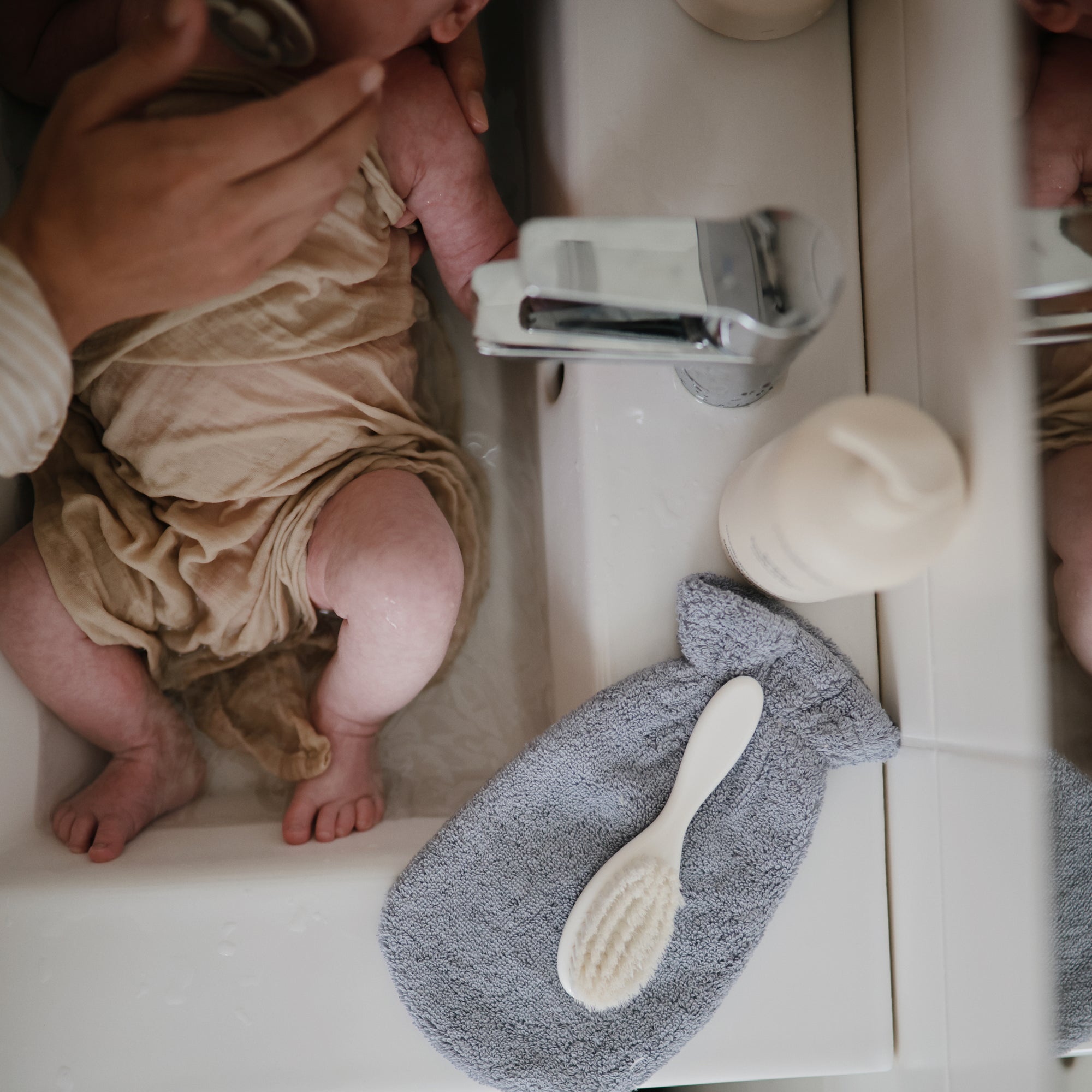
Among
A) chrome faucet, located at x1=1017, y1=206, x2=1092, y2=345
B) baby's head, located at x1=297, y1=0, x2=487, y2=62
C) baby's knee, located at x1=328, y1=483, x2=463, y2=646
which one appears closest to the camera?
chrome faucet, located at x1=1017, y1=206, x2=1092, y2=345

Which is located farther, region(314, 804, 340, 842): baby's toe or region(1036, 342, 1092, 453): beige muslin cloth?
region(314, 804, 340, 842): baby's toe

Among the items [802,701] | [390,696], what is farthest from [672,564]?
[390,696]

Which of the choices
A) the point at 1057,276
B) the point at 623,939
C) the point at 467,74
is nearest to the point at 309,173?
the point at 467,74

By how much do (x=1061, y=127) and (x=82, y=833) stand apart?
0.83 metres

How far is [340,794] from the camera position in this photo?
0.73 meters

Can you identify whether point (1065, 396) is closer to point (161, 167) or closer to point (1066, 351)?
point (1066, 351)

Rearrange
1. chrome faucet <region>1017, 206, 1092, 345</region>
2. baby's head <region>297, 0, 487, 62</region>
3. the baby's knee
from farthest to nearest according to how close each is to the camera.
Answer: the baby's knee < baby's head <region>297, 0, 487, 62</region> < chrome faucet <region>1017, 206, 1092, 345</region>

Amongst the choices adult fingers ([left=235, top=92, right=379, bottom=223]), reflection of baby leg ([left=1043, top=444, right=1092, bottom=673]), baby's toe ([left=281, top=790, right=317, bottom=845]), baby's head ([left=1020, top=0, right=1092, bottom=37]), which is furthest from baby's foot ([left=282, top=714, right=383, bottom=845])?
baby's head ([left=1020, top=0, right=1092, bottom=37])

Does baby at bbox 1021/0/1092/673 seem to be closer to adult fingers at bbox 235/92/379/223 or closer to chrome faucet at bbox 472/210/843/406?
chrome faucet at bbox 472/210/843/406

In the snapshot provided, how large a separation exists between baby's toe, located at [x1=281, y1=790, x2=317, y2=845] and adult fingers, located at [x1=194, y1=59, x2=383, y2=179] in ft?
1.65

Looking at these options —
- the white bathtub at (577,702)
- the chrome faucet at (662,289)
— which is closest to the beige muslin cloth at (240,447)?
the white bathtub at (577,702)

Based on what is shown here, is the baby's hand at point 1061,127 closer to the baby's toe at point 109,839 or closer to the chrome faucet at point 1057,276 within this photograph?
the chrome faucet at point 1057,276

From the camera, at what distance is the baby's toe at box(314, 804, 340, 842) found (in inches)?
27.5

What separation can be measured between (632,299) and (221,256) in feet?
0.81
